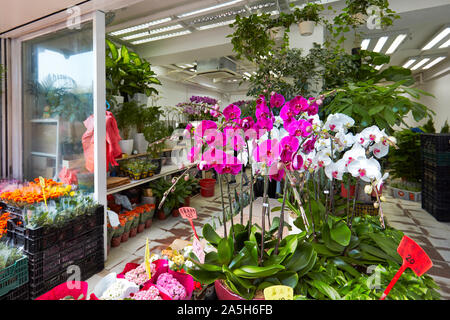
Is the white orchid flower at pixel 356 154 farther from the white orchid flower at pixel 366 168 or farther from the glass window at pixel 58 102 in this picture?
the glass window at pixel 58 102

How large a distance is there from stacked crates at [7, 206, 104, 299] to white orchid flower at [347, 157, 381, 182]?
5.76 ft

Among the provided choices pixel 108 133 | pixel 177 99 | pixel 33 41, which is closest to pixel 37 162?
pixel 108 133

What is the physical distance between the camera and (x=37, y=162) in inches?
109

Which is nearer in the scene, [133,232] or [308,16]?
[308,16]

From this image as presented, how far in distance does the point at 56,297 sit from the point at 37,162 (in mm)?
2791

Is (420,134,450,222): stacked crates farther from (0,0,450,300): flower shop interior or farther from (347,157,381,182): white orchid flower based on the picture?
(347,157,381,182): white orchid flower

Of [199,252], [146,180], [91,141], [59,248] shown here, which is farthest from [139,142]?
[199,252]

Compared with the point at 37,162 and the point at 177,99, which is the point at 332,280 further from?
the point at 177,99

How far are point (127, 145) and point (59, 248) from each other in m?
1.43

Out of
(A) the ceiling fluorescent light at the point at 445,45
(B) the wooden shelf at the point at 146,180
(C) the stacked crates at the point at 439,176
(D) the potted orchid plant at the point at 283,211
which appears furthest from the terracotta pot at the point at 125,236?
(A) the ceiling fluorescent light at the point at 445,45

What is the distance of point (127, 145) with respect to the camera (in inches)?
119

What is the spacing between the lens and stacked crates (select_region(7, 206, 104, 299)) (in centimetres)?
174

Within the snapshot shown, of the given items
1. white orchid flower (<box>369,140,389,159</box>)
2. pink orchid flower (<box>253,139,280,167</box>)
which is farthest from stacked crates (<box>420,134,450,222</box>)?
pink orchid flower (<box>253,139,280,167</box>)

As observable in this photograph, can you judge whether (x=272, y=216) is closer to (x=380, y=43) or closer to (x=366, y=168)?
(x=366, y=168)
